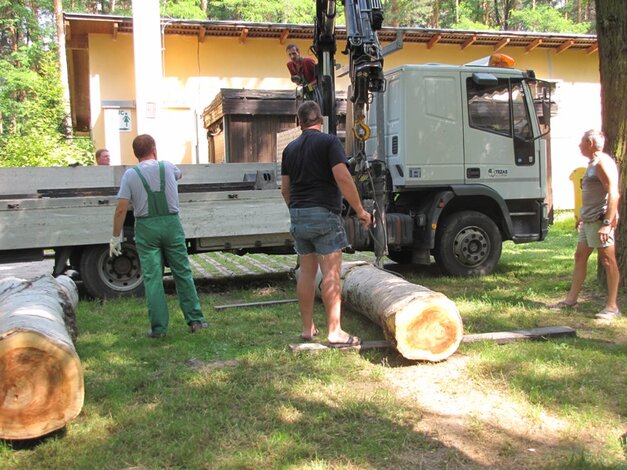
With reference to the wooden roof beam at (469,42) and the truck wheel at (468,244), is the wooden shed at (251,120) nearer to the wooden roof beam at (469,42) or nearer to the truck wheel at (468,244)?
the wooden roof beam at (469,42)

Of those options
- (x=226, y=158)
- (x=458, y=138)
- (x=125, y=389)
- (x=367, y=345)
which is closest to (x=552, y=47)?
(x=226, y=158)

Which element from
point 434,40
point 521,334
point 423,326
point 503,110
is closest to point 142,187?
point 423,326

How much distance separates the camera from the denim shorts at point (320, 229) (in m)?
4.79

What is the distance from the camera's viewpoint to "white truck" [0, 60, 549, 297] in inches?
296

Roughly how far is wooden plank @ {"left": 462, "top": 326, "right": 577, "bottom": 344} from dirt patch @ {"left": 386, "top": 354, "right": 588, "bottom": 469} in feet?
2.28

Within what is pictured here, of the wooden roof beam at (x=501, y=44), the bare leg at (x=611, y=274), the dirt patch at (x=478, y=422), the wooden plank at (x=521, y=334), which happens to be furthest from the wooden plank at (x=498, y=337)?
the wooden roof beam at (x=501, y=44)

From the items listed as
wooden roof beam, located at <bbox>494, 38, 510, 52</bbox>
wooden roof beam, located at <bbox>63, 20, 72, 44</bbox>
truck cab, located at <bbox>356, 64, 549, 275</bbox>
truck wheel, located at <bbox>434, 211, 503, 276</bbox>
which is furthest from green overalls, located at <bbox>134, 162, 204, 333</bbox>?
wooden roof beam, located at <bbox>494, 38, 510, 52</bbox>

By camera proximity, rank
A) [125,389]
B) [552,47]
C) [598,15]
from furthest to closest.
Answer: [552,47], [598,15], [125,389]

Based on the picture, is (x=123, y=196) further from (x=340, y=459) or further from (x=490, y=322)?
(x=490, y=322)

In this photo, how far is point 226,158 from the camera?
14578 mm

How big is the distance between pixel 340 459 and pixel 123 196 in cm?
324

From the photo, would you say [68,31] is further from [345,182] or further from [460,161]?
[345,182]

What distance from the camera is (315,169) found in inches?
188

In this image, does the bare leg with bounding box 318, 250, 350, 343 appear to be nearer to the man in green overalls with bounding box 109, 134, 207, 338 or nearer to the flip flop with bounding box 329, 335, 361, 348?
the flip flop with bounding box 329, 335, 361, 348
